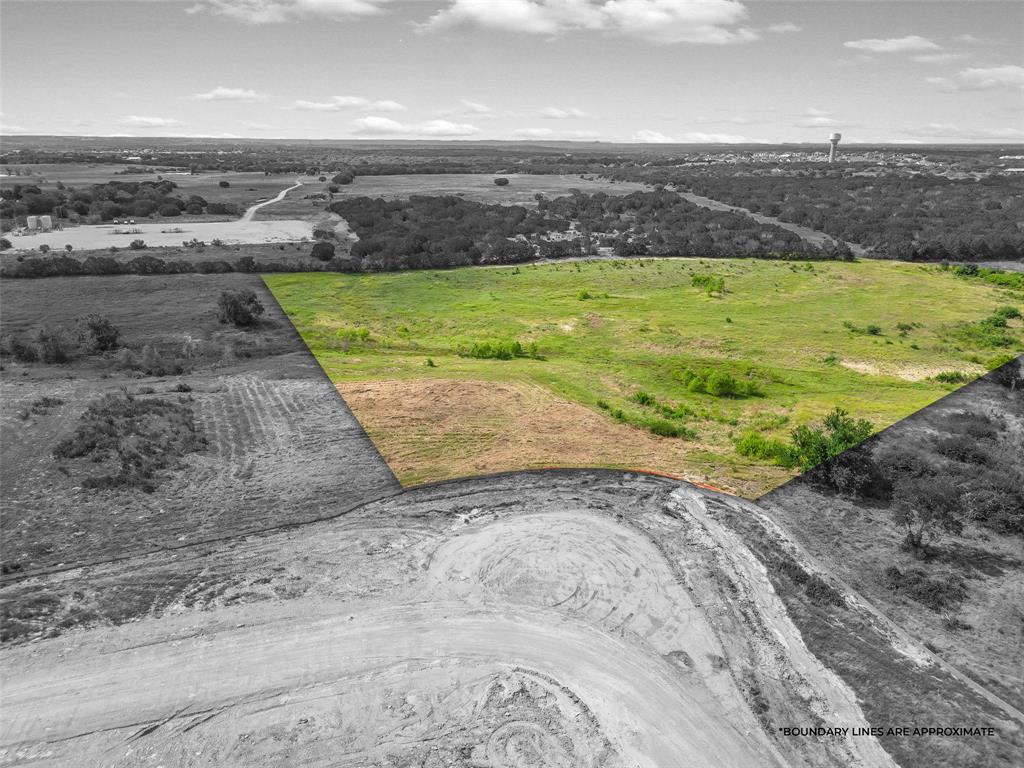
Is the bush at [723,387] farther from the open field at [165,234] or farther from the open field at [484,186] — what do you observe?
the open field at [484,186]

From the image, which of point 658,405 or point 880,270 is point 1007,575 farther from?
point 880,270

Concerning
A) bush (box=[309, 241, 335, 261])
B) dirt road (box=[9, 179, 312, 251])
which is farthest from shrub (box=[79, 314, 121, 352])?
dirt road (box=[9, 179, 312, 251])

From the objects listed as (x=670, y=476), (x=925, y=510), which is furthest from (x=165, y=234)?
(x=925, y=510)

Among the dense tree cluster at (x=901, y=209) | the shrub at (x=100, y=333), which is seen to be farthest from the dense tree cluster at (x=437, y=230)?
the dense tree cluster at (x=901, y=209)

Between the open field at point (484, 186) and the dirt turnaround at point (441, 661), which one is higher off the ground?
the open field at point (484, 186)

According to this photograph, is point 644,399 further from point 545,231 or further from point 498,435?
point 545,231
